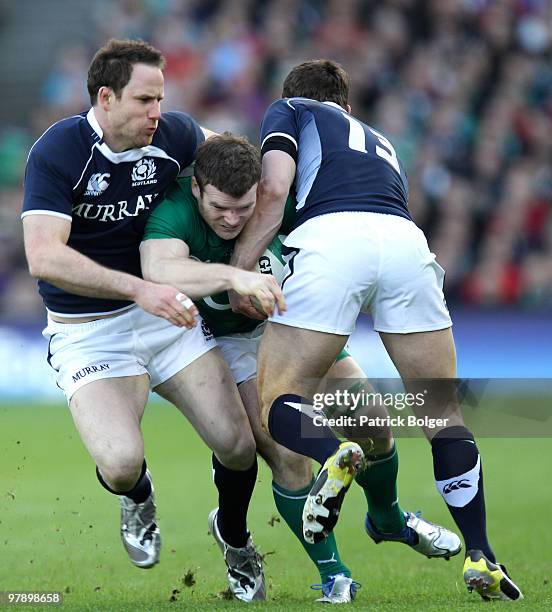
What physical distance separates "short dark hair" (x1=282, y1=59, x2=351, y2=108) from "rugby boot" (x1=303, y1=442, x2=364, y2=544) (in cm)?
205

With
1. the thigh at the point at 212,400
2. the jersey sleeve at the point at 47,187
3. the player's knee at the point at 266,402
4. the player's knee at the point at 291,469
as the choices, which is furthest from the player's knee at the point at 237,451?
the jersey sleeve at the point at 47,187

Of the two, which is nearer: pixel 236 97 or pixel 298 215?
pixel 298 215

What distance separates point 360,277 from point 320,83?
130 cm

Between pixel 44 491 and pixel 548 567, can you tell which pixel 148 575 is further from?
pixel 44 491

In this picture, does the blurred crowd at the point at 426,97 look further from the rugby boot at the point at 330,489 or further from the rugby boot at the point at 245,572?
the rugby boot at the point at 330,489

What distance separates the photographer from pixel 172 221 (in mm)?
5816

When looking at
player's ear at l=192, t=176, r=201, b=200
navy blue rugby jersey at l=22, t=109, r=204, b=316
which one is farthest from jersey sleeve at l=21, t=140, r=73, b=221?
player's ear at l=192, t=176, r=201, b=200

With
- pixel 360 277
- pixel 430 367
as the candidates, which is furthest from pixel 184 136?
pixel 430 367

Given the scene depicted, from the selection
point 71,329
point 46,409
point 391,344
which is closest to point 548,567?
point 391,344

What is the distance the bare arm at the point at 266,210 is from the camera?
5.66m

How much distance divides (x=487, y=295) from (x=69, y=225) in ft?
28.5

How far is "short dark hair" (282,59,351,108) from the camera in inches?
244

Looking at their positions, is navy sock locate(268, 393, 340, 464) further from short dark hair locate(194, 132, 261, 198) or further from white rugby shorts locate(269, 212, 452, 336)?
short dark hair locate(194, 132, 261, 198)

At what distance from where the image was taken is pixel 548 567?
661 centimetres
